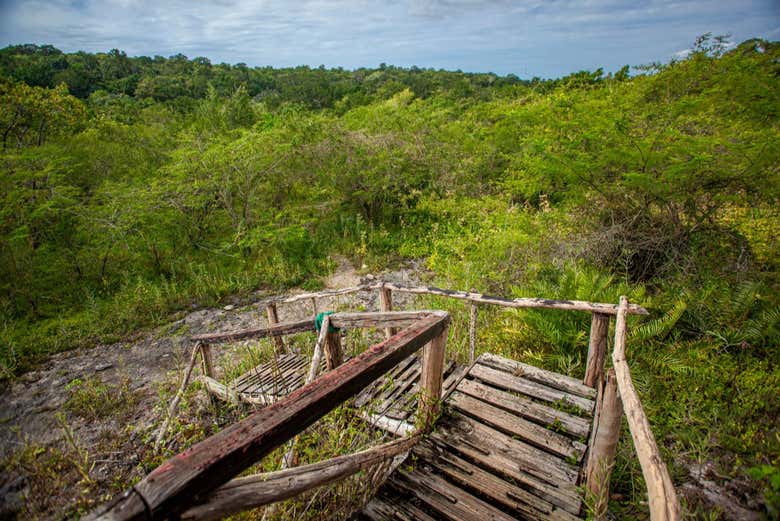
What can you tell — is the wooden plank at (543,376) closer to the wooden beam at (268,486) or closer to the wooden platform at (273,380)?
the wooden platform at (273,380)

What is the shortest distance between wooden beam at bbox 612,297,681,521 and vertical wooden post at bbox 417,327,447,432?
114 cm

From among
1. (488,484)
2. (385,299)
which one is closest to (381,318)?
(488,484)

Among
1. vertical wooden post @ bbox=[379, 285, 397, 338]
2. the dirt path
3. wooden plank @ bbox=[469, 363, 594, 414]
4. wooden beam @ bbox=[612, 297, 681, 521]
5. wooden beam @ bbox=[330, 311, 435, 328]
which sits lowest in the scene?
the dirt path

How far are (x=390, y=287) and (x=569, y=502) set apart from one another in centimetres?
315

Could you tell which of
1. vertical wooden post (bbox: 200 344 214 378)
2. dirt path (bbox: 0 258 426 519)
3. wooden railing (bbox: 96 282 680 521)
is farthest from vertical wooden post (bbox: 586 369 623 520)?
vertical wooden post (bbox: 200 344 214 378)

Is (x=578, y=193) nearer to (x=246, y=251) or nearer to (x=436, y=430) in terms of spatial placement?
(x=436, y=430)

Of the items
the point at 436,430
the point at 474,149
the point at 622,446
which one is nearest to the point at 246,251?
the point at 474,149

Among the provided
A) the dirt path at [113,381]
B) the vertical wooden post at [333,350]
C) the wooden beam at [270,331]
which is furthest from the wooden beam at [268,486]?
the dirt path at [113,381]

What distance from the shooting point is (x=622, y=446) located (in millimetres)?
3025

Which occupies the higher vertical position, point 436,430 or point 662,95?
point 662,95

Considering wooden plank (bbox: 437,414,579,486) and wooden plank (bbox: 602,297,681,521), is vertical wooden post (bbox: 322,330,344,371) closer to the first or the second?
wooden plank (bbox: 437,414,579,486)

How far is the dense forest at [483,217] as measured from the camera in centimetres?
427

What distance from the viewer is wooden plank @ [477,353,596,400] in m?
3.41

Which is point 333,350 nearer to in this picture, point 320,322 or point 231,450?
point 320,322
